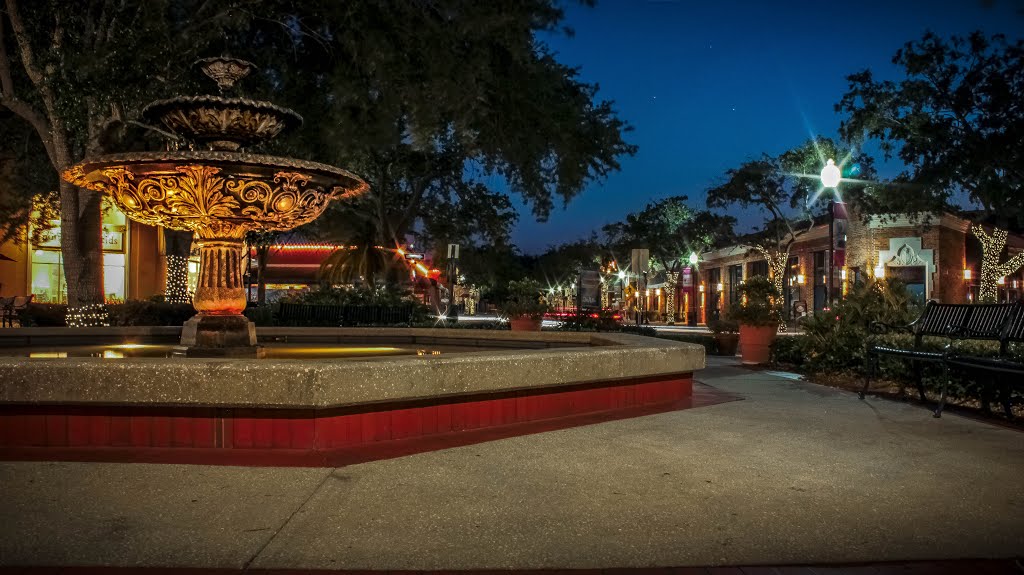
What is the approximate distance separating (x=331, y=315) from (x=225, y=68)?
33.5 feet

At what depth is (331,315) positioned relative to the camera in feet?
59.7

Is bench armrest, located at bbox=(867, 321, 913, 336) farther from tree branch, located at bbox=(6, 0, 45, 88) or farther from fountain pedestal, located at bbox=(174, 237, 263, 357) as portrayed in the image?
tree branch, located at bbox=(6, 0, 45, 88)

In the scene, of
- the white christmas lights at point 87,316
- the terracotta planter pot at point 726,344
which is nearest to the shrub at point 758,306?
the terracotta planter pot at point 726,344

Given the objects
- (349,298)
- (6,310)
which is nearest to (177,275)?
(6,310)

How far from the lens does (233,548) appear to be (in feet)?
11.7

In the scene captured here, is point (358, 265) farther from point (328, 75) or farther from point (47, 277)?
point (328, 75)

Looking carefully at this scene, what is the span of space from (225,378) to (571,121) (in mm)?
14066

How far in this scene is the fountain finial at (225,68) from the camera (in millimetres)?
8414

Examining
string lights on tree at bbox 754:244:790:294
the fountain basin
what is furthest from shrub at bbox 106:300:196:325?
string lights on tree at bbox 754:244:790:294

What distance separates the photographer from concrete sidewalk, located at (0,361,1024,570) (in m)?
3.57

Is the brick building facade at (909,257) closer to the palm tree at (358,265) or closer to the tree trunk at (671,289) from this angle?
the palm tree at (358,265)

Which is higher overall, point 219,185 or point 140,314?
point 219,185

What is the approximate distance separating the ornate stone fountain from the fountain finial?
0.4 inches

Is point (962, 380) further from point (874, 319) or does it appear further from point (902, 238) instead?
point (902, 238)
